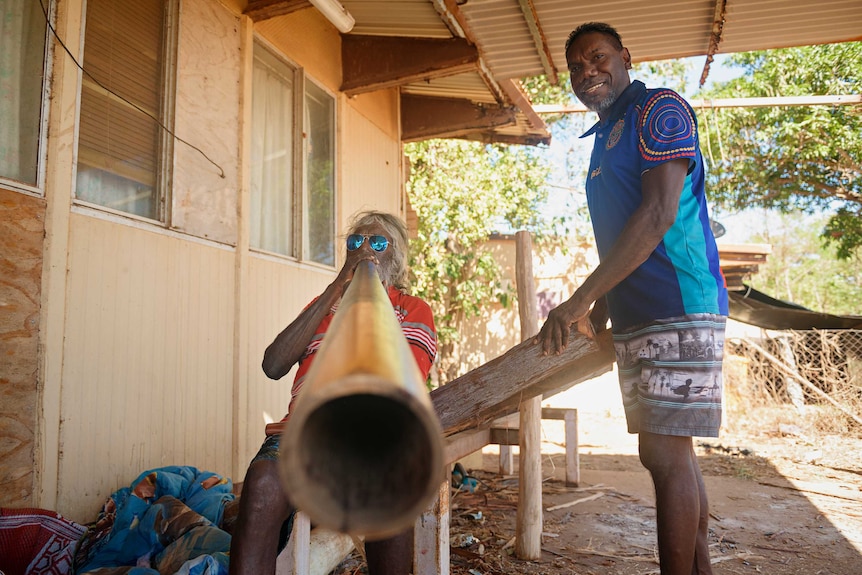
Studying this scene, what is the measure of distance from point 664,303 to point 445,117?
17.5ft

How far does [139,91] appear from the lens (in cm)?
350

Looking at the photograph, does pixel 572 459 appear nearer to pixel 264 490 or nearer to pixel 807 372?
pixel 264 490

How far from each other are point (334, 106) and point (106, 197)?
2.87 m

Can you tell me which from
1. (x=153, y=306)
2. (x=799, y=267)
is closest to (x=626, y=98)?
(x=153, y=306)

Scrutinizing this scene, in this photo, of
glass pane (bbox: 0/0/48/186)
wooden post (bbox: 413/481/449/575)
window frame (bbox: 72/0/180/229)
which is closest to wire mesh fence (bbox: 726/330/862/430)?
wooden post (bbox: 413/481/449/575)

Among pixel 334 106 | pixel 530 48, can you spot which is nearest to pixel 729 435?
pixel 530 48

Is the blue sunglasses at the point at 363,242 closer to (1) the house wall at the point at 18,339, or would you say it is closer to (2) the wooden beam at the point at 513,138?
(1) the house wall at the point at 18,339

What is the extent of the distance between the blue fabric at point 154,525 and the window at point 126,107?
1497 mm

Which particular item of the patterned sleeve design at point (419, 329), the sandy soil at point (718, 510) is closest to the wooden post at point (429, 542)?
the patterned sleeve design at point (419, 329)

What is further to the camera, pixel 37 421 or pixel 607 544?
pixel 607 544

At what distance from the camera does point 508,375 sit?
2.22m

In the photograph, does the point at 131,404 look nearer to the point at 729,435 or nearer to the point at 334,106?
the point at 334,106

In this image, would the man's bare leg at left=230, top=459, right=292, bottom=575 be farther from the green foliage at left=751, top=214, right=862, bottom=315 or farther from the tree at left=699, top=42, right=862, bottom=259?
the green foliage at left=751, top=214, right=862, bottom=315

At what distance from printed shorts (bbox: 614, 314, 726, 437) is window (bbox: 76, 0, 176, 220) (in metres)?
2.79
